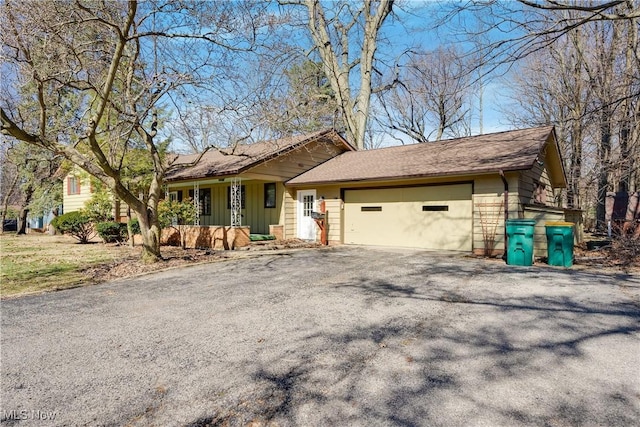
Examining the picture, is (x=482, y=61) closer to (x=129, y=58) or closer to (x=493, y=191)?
(x=493, y=191)

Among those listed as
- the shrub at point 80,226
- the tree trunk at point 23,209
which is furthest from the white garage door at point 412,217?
the tree trunk at point 23,209

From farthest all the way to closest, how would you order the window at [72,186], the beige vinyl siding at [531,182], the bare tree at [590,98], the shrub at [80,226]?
the window at [72,186] < the shrub at [80,226] < the bare tree at [590,98] < the beige vinyl siding at [531,182]

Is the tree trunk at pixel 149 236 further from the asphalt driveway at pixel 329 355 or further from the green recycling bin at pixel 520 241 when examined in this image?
the green recycling bin at pixel 520 241

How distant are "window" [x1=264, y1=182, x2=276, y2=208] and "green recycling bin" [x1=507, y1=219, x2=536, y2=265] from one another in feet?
31.1

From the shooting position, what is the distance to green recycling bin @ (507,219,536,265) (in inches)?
321

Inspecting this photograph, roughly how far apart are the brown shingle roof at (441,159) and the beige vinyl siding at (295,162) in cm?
42

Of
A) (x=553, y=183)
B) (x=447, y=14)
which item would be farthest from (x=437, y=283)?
(x=553, y=183)

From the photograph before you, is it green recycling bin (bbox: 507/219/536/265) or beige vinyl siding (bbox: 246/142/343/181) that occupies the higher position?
beige vinyl siding (bbox: 246/142/343/181)

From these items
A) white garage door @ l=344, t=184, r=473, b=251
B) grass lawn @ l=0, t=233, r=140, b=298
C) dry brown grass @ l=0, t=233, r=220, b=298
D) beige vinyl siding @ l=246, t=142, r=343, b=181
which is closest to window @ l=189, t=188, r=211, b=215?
beige vinyl siding @ l=246, t=142, r=343, b=181

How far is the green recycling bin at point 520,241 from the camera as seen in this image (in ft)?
26.8

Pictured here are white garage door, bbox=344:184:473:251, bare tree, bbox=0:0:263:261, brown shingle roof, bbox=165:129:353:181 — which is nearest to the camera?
bare tree, bbox=0:0:263:261

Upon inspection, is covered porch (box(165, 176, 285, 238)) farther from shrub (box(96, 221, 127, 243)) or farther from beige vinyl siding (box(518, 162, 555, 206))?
beige vinyl siding (box(518, 162, 555, 206))

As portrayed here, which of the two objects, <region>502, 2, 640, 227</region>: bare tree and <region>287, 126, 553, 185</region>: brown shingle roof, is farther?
<region>502, 2, 640, 227</region>: bare tree

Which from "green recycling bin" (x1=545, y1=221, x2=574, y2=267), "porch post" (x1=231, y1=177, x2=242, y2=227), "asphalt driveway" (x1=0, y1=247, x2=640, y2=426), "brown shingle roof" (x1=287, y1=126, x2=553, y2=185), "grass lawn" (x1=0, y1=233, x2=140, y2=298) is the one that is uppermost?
"brown shingle roof" (x1=287, y1=126, x2=553, y2=185)
